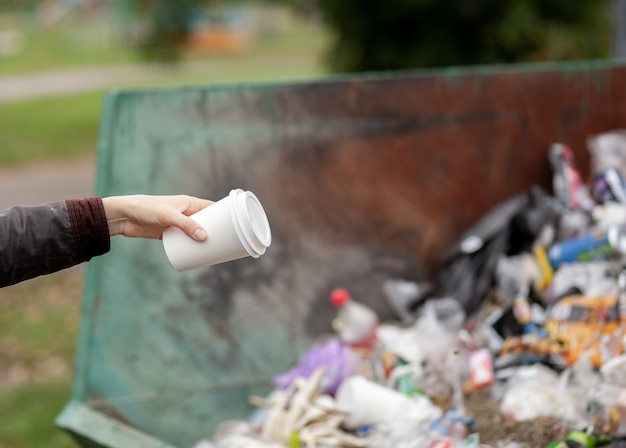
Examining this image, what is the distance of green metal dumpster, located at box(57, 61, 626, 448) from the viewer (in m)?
2.86

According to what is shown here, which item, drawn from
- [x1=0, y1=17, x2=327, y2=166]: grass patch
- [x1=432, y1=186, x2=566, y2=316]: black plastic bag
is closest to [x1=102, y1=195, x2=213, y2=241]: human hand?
[x1=432, y1=186, x2=566, y2=316]: black plastic bag

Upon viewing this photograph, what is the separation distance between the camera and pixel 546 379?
2631 millimetres

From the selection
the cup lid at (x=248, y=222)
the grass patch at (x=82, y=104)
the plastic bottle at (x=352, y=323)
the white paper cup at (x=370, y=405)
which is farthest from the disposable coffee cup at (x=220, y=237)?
the grass patch at (x=82, y=104)

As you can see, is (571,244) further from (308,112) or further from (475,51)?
(475,51)

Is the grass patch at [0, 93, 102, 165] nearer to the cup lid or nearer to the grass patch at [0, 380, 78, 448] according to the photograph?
the grass patch at [0, 380, 78, 448]

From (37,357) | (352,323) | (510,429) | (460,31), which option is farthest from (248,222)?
(460,31)

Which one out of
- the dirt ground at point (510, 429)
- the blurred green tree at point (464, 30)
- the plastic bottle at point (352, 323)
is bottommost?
the dirt ground at point (510, 429)

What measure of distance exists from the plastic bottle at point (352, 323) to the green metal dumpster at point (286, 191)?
6 cm

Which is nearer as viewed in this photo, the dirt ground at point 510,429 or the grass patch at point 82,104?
the dirt ground at point 510,429

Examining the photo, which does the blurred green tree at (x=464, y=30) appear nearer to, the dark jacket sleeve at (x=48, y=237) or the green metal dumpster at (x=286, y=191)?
the green metal dumpster at (x=286, y=191)

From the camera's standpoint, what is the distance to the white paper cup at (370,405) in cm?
260

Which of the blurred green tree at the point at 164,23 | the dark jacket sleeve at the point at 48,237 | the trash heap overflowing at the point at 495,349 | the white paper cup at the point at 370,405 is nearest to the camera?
the dark jacket sleeve at the point at 48,237

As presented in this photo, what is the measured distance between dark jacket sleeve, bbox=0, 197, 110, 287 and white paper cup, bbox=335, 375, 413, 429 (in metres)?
1.17

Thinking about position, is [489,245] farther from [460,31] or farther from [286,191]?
[460,31]
